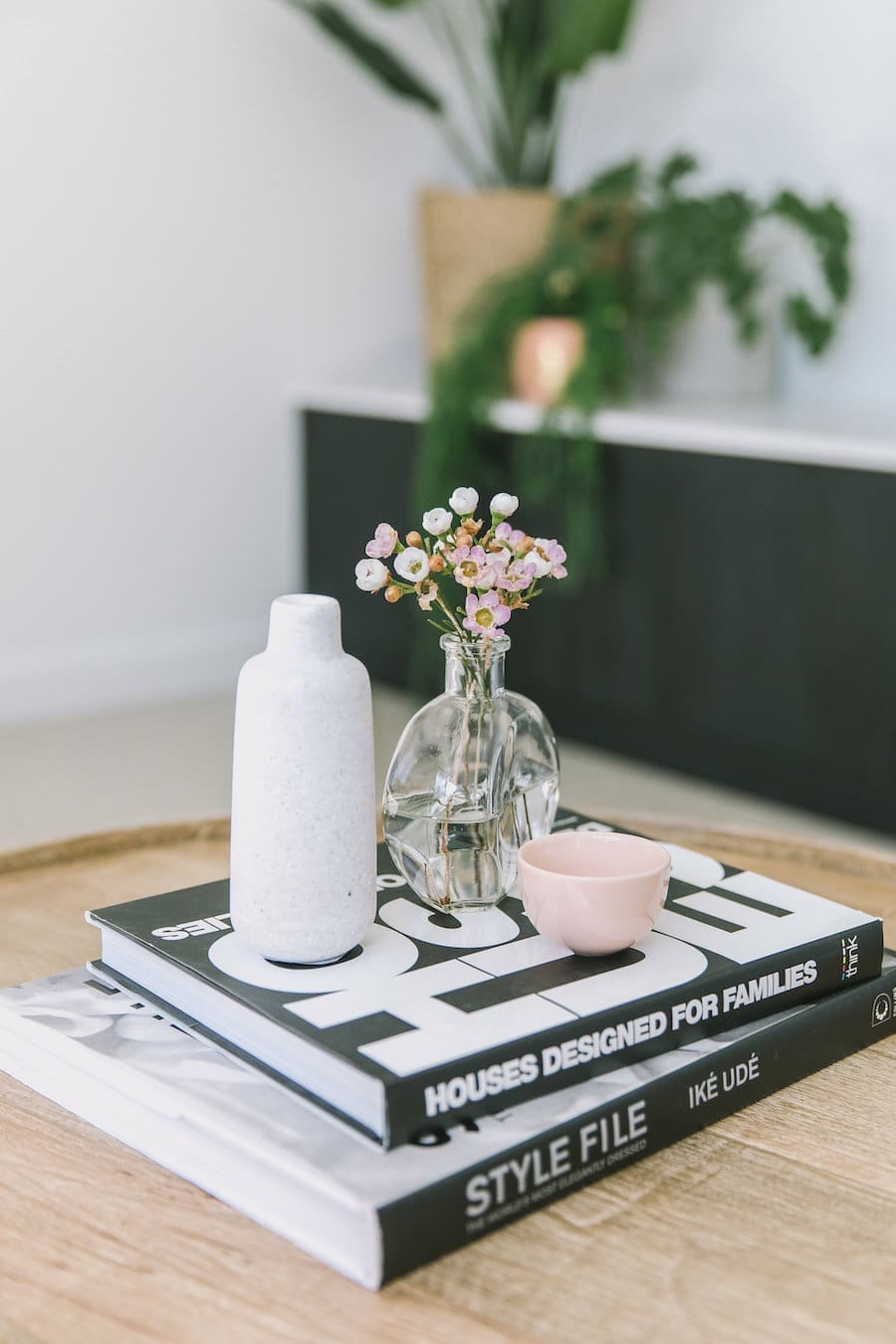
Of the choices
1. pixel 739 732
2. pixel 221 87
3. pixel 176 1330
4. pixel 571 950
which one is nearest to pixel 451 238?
pixel 221 87

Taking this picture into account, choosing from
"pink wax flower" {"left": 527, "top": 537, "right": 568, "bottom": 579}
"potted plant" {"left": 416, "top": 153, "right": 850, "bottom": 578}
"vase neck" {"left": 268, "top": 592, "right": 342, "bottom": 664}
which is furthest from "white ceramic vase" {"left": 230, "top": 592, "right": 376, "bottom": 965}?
"potted plant" {"left": 416, "top": 153, "right": 850, "bottom": 578}

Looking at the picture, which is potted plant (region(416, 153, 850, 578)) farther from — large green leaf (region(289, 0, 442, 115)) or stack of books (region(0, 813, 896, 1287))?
stack of books (region(0, 813, 896, 1287))

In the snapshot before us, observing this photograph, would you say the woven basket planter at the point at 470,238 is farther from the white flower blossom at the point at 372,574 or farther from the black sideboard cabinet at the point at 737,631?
the white flower blossom at the point at 372,574

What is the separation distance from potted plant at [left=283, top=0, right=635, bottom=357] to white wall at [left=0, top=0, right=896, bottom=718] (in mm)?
126

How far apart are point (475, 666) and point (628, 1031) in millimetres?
195

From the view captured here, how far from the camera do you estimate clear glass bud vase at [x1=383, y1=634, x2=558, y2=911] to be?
759 millimetres

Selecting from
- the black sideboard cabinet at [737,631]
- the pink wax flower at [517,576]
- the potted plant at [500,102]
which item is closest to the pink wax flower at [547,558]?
the pink wax flower at [517,576]

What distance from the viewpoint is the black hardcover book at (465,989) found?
60 cm

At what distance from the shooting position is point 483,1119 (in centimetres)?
61

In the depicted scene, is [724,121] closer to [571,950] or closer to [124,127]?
[124,127]

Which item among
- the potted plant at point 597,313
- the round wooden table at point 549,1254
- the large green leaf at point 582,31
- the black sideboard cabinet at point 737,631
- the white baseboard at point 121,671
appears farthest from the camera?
the white baseboard at point 121,671

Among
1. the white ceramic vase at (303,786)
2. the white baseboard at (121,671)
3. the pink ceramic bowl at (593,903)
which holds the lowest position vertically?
the white baseboard at (121,671)

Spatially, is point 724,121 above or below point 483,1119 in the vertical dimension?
above

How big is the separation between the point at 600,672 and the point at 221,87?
1.27 m
